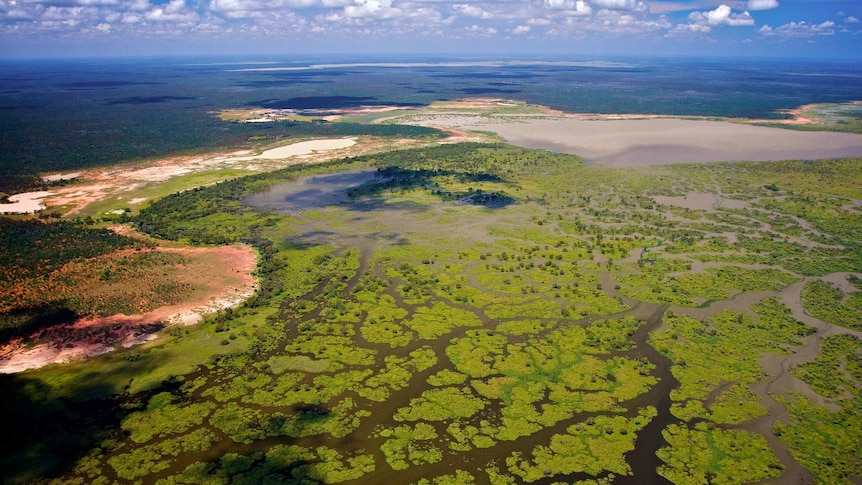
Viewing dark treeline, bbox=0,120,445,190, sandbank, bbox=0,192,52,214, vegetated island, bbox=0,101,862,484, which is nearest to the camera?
vegetated island, bbox=0,101,862,484

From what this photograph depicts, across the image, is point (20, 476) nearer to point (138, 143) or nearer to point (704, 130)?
point (138, 143)

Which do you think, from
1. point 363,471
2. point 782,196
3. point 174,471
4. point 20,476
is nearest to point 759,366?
point 363,471

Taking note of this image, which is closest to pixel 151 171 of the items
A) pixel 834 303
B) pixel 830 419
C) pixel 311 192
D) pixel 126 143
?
pixel 126 143

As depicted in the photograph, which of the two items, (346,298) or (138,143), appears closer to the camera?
(346,298)


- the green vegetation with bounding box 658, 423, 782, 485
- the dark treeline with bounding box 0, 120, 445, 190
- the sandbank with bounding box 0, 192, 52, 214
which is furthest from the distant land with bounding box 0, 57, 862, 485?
the dark treeline with bounding box 0, 120, 445, 190

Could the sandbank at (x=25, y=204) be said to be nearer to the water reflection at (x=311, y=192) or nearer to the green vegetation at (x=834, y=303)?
the water reflection at (x=311, y=192)

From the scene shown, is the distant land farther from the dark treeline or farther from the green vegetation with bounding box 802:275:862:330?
the dark treeline

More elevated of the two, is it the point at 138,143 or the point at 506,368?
the point at 138,143
